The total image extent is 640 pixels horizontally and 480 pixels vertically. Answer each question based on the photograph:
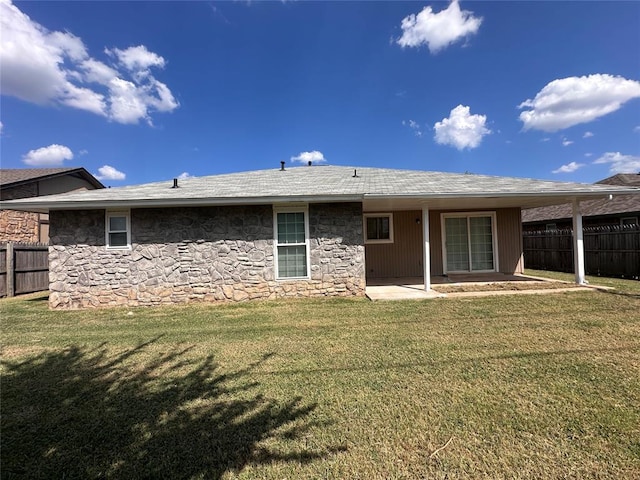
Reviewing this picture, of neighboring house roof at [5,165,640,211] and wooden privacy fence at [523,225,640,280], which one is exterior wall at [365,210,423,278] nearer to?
neighboring house roof at [5,165,640,211]

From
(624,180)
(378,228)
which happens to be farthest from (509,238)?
(624,180)

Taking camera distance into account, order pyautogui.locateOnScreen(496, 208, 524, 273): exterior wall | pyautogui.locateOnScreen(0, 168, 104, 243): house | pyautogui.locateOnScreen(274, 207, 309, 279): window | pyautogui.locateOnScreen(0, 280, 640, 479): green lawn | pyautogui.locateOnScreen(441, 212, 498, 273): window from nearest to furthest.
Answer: pyautogui.locateOnScreen(0, 280, 640, 479): green lawn, pyautogui.locateOnScreen(274, 207, 309, 279): window, pyautogui.locateOnScreen(496, 208, 524, 273): exterior wall, pyautogui.locateOnScreen(441, 212, 498, 273): window, pyautogui.locateOnScreen(0, 168, 104, 243): house

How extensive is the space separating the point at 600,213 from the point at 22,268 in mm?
22162

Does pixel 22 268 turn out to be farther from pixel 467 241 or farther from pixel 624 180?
pixel 624 180

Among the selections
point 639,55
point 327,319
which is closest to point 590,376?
point 327,319

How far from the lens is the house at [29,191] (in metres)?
14.0

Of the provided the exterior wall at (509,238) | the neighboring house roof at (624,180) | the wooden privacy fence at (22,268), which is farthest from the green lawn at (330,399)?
the neighboring house roof at (624,180)

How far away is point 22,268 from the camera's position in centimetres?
1062

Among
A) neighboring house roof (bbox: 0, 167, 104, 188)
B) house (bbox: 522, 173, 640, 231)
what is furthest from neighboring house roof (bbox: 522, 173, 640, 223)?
neighboring house roof (bbox: 0, 167, 104, 188)

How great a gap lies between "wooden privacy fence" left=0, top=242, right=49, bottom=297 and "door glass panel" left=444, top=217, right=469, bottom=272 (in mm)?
14283

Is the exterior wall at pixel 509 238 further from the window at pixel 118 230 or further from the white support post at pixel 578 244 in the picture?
the window at pixel 118 230

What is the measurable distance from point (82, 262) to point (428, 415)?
8673mm

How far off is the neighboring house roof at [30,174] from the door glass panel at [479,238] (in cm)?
1956

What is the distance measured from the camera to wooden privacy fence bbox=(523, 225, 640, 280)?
10.7 metres
